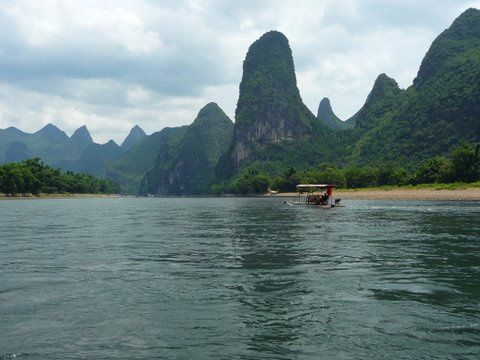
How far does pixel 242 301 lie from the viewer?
12961mm

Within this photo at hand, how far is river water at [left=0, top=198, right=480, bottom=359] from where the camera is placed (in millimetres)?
9375

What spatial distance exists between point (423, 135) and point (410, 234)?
15992cm

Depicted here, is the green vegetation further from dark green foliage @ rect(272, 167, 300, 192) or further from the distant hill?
the distant hill

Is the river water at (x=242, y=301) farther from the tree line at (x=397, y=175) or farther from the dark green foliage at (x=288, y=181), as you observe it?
the dark green foliage at (x=288, y=181)

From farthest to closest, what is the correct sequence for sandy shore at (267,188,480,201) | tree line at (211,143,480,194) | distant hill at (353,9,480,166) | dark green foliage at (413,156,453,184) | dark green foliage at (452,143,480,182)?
distant hill at (353,9,480,166) → dark green foliage at (413,156,453,184) → tree line at (211,143,480,194) → dark green foliage at (452,143,480,182) → sandy shore at (267,188,480,201)

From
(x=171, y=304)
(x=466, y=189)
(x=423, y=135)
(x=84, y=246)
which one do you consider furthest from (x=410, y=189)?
(x=171, y=304)

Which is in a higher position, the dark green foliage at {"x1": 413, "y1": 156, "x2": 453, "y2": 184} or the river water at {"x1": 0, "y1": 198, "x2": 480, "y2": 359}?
the dark green foliage at {"x1": 413, "y1": 156, "x2": 453, "y2": 184}

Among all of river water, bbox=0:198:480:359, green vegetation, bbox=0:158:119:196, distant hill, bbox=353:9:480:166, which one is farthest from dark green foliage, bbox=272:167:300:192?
river water, bbox=0:198:480:359

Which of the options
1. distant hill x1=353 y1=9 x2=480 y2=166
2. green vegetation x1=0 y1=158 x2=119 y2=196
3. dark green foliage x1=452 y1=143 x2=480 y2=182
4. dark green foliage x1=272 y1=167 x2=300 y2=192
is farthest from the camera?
dark green foliage x1=272 y1=167 x2=300 y2=192

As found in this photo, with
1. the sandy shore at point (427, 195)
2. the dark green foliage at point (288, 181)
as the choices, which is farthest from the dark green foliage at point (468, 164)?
the dark green foliage at point (288, 181)

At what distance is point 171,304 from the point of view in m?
12.7

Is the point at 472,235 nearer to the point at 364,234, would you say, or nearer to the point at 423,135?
the point at 364,234

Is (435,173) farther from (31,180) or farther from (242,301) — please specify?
(31,180)

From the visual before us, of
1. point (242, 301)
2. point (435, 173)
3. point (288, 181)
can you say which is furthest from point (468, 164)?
point (242, 301)
